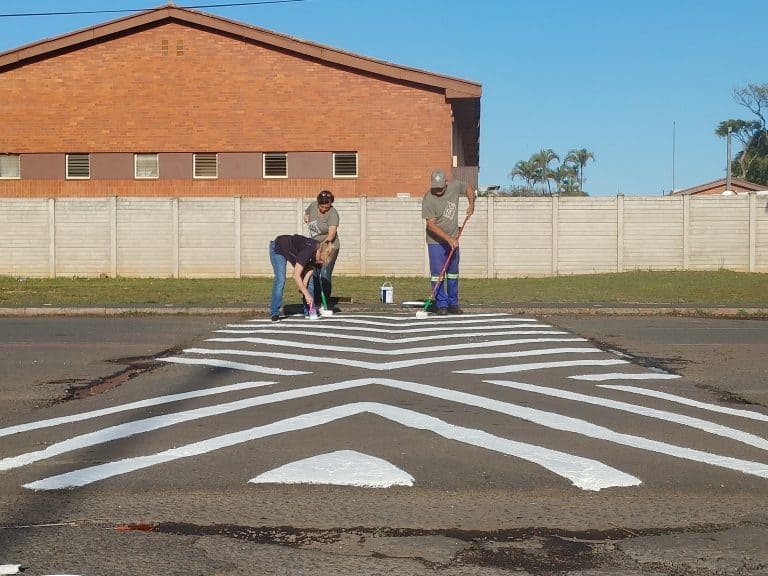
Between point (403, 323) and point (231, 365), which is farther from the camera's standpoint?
point (403, 323)

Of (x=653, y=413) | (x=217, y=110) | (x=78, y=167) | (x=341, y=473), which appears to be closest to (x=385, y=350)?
(x=653, y=413)

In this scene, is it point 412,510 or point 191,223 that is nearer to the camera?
A: point 412,510

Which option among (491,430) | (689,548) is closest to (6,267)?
(491,430)

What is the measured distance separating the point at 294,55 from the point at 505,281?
446 inches

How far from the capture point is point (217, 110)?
3447cm

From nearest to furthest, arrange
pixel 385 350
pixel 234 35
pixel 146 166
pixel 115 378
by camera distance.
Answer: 1. pixel 115 378
2. pixel 385 350
3. pixel 234 35
4. pixel 146 166

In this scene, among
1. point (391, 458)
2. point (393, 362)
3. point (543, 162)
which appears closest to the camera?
point (391, 458)

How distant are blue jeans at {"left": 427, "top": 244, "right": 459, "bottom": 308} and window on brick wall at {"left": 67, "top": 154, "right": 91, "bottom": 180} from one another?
857 inches

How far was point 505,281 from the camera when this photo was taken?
27812mm

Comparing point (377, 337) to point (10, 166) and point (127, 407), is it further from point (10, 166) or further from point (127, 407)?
point (10, 166)

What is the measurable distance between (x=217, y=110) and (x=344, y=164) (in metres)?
4.43

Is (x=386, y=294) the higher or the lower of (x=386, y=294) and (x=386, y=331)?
the higher

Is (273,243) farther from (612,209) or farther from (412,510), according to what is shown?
(612,209)

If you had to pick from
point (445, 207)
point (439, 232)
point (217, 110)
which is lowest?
point (439, 232)
